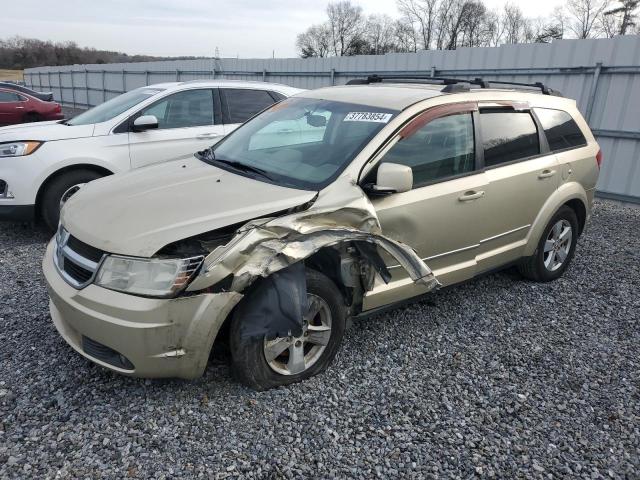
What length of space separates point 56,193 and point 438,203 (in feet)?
13.4

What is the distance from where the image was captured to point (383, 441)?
261 cm

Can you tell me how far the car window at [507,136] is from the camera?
384cm

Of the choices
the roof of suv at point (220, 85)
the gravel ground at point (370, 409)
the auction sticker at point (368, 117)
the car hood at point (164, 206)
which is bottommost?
the gravel ground at point (370, 409)

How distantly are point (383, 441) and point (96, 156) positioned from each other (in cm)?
442

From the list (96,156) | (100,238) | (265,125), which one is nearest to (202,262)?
(100,238)

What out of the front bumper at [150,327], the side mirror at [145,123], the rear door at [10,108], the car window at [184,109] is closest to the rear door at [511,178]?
the front bumper at [150,327]

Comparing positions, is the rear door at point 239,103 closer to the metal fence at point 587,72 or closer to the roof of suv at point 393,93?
the roof of suv at point 393,93

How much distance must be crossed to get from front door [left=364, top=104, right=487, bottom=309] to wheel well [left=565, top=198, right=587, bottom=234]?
150 cm

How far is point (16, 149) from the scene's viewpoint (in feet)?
17.0

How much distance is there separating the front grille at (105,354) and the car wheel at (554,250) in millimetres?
3379

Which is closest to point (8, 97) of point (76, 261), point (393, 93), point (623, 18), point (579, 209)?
point (76, 261)

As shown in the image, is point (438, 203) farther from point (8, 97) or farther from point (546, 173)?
point (8, 97)

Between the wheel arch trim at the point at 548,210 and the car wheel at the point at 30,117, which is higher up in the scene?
the wheel arch trim at the point at 548,210

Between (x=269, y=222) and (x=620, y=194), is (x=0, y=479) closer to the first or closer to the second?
(x=269, y=222)
